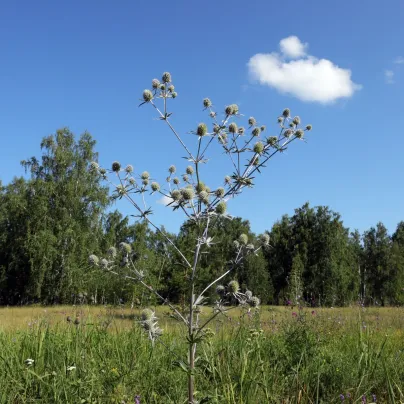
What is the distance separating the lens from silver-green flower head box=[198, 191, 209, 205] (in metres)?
2.75

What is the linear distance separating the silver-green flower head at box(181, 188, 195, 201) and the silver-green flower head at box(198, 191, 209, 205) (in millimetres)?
71

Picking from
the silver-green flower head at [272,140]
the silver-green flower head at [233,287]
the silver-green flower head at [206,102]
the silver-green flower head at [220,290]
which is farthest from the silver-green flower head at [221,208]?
the silver-green flower head at [206,102]

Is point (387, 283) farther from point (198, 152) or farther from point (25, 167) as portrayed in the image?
point (198, 152)

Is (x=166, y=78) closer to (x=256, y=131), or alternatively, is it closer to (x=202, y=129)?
(x=202, y=129)

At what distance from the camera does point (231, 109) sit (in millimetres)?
3318

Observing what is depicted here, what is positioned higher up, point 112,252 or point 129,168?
point 129,168

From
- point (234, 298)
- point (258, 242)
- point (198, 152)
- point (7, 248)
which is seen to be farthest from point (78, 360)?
point (7, 248)

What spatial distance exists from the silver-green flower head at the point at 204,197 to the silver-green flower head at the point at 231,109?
0.85 metres

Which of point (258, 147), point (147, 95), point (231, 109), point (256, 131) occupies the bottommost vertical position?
point (258, 147)

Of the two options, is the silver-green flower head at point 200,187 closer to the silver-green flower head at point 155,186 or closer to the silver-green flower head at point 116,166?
the silver-green flower head at point 155,186

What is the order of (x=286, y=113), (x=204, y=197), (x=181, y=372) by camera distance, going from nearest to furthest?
(x=204, y=197)
(x=286, y=113)
(x=181, y=372)

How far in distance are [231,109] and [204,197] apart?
904 millimetres

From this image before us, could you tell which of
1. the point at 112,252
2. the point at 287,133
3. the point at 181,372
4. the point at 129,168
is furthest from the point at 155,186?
the point at 181,372

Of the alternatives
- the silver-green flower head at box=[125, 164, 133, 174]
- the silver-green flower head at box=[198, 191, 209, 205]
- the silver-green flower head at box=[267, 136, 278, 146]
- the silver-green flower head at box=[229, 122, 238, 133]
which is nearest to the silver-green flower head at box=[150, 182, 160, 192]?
the silver-green flower head at box=[125, 164, 133, 174]
